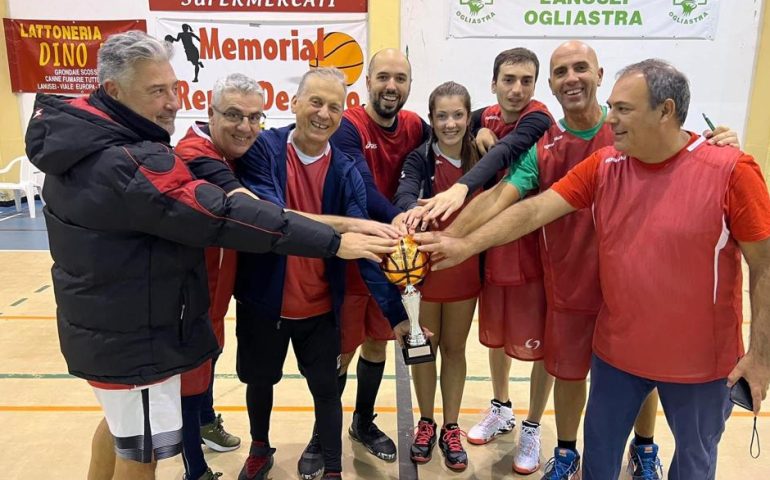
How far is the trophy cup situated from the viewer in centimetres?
231

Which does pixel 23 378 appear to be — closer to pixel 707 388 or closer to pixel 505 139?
pixel 505 139

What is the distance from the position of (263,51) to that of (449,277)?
8.20 meters

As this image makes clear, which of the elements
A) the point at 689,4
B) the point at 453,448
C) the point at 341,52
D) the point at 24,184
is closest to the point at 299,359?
the point at 453,448

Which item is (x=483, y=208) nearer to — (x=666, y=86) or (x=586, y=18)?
(x=666, y=86)

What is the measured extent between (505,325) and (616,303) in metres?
0.98

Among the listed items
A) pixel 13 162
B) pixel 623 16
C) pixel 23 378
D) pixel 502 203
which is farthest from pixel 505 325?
pixel 13 162

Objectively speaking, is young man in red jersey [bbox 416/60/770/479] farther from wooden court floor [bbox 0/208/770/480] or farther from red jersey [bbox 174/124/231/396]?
red jersey [bbox 174/124/231/396]

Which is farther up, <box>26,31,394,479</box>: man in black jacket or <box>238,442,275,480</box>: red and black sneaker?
<box>26,31,394,479</box>: man in black jacket

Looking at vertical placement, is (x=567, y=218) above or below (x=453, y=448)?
above

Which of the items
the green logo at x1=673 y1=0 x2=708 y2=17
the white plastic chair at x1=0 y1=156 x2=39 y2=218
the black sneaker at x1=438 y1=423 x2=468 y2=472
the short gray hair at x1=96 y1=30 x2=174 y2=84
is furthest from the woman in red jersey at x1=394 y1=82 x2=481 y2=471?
the white plastic chair at x1=0 y1=156 x2=39 y2=218

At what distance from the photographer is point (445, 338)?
123 inches

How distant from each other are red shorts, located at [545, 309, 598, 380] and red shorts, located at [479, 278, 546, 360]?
Answer: 187 mm

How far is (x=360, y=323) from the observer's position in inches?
122

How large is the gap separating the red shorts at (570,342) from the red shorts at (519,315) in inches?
7.3
